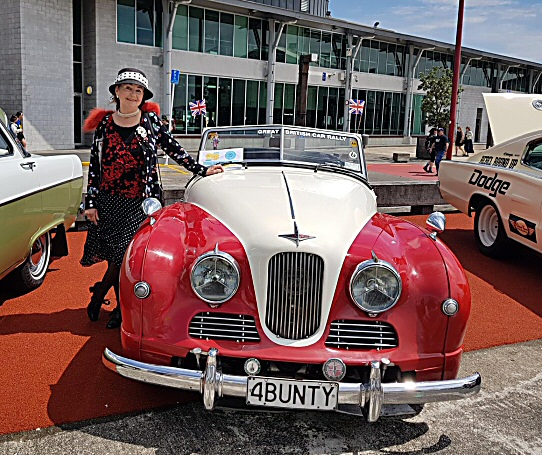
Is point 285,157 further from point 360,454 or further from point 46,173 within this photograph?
point 360,454

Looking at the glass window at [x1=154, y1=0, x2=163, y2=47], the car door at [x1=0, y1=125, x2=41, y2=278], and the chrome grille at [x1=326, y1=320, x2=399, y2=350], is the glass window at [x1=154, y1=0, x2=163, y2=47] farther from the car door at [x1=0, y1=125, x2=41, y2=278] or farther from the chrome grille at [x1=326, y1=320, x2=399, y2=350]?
the chrome grille at [x1=326, y1=320, x2=399, y2=350]

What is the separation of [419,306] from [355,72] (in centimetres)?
3147

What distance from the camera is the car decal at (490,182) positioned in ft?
22.9

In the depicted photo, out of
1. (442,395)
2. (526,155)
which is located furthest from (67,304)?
(526,155)

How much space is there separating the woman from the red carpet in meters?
0.58

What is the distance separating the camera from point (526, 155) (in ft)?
23.0

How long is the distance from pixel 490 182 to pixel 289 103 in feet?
78.0

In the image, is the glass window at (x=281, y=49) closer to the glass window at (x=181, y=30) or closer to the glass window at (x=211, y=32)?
the glass window at (x=211, y=32)

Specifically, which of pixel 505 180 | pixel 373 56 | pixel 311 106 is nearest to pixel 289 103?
pixel 311 106

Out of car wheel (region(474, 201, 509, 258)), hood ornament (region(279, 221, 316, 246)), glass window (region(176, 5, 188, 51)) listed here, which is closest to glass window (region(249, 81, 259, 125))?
glass window (region(176, 5, 188, 51))

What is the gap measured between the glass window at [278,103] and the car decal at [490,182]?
22335 millimetres

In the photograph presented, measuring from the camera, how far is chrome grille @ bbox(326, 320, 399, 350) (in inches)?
117

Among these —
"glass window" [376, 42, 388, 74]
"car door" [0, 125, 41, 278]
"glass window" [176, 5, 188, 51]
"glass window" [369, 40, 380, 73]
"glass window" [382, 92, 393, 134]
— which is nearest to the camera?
"car door" [0, 125, 41, 278]

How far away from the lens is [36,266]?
5.49 metres
